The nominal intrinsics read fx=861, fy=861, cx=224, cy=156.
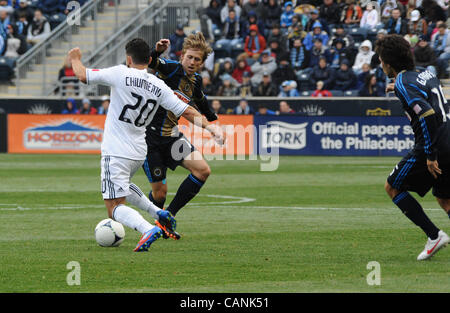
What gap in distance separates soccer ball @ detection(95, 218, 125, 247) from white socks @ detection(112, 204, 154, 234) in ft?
0.94

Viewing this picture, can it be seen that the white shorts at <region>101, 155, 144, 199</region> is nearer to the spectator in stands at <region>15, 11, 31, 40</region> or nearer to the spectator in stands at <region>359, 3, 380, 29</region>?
the spectator in stands at <region>359, 3, 380, 29</region>

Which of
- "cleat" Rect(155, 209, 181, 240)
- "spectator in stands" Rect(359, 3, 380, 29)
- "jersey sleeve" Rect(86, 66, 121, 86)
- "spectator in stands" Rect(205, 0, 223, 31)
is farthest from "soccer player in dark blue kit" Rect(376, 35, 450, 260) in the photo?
"spectator in stands" Rect(205, 0, 223, 31)

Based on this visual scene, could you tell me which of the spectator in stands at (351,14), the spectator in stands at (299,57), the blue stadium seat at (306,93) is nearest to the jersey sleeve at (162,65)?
the blue stadium seat at (306,93)

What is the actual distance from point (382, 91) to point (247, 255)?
18984 mm

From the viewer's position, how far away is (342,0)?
96.8ft

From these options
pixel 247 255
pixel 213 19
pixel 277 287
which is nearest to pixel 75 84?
pixel 213 19

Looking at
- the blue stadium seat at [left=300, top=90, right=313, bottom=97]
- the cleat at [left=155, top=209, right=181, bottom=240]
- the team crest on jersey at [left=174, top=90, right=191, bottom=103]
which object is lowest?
the blue stadium seat at [left=300, top=90, right=313, bottom=97]

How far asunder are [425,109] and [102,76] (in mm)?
3090

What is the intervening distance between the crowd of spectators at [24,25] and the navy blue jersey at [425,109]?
85.2 feet

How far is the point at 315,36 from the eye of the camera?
28734 millimetres

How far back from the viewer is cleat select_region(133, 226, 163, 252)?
8336 millimetres

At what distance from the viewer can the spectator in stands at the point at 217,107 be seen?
87.4 ft

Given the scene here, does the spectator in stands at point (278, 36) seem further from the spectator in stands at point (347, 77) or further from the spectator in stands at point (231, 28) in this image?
the spectator in stands at point (347, 77)
